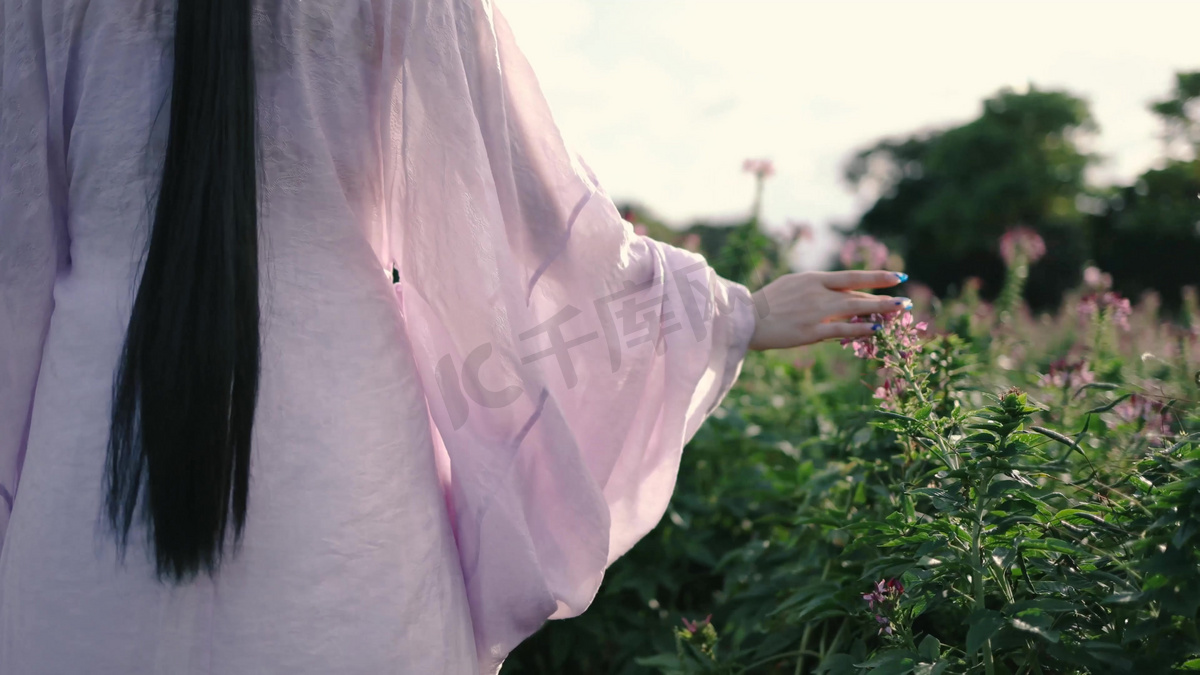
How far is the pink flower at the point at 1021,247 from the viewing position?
3215mm

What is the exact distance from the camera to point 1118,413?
4.92 feet

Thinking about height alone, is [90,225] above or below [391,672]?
above

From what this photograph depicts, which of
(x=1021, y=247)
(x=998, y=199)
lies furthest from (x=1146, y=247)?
(x=1021, y=247)

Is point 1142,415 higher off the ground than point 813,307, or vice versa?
point 813,307

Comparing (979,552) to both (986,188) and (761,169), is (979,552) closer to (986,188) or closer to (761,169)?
(761,169)

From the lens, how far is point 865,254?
2840 mm

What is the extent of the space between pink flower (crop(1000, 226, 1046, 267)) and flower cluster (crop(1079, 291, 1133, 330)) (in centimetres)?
100

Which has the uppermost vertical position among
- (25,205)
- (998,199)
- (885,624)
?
(25,205)

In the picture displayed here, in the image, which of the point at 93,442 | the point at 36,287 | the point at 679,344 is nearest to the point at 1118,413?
the point at 679,344

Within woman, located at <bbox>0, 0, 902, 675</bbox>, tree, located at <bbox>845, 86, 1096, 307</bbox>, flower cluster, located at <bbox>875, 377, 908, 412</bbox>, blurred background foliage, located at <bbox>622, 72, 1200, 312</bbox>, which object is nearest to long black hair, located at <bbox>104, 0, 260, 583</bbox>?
woman, located at <bbox>0, 0, 902, 675</bbox>

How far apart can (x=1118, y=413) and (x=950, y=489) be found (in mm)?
739

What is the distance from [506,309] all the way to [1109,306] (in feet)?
5.73

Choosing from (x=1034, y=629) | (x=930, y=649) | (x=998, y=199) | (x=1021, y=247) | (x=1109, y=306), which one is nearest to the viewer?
(x=1034, y=629)

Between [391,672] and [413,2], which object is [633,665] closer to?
[391,672]
